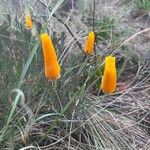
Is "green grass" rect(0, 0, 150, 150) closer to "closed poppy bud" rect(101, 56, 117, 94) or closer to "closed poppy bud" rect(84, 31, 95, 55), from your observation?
"closed poppy bud" rect(84, 31, 95, 55)

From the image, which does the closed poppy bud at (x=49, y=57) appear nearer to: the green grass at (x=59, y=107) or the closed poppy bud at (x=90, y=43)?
the green grass at (x=59, y=107)

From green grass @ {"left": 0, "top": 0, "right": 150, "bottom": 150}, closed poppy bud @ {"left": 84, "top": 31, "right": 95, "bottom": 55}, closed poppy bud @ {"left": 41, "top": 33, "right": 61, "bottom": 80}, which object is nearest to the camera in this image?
closed poppy bud @ {"left": 41, "top": 33, "right": 61, "bottom": 80}

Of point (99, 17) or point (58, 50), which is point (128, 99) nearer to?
point (58, 50)

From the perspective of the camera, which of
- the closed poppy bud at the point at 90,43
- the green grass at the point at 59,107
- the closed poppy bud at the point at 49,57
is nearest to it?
the closed poppy bud at the point at 49,57

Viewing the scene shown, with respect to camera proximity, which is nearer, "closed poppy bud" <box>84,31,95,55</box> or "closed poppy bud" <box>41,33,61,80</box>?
"closed poppy bud" <box>41,33,61,80</box>

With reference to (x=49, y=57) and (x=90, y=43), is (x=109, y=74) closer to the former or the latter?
(x=49, y=57)

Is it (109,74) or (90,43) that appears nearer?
(109,74)

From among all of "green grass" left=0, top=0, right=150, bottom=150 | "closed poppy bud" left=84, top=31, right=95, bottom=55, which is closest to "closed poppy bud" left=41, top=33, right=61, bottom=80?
"green grass" left=0, top=0, right=150, bottom=150

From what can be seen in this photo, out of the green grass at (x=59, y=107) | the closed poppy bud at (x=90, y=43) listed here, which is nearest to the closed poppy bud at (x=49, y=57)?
the green grass at (x=59, y=107)

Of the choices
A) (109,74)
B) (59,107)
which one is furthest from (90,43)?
(109,74)

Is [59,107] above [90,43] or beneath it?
beneath
